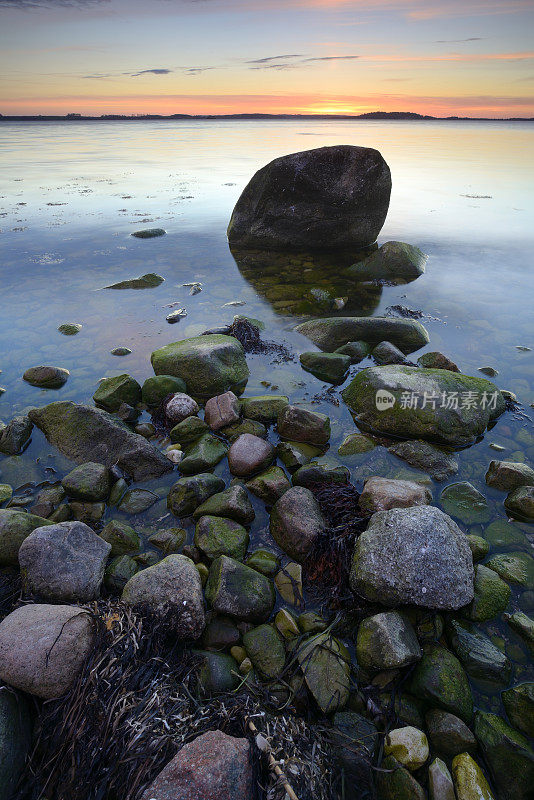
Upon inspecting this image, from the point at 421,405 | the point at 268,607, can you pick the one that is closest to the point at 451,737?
the point at 268,607

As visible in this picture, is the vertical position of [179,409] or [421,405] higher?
[421,405]

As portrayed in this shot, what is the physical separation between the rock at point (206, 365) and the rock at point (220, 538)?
2592 millimetres

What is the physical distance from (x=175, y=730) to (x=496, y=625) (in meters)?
2.35

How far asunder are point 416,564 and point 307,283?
27.4 ft

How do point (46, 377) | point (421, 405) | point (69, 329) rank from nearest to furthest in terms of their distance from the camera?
point (421, 405) < point (46, 377) < point (69, 329)

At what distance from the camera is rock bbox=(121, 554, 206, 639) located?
3.06m

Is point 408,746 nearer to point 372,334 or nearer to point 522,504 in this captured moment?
point 522,504

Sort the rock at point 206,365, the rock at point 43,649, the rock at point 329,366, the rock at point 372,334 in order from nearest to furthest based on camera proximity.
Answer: the rock at point 43,649, the rock at point 206,365, the rock at point 329,366, the rock at point 372,334

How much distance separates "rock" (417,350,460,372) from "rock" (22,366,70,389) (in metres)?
5.60

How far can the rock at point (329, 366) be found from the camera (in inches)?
262

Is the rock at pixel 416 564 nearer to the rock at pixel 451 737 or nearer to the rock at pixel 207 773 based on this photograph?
the rock at pixel 451 737

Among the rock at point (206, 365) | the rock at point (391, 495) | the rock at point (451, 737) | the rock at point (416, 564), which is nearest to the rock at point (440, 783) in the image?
the rock at point (451, 737)

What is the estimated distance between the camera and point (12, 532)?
3.62 metres

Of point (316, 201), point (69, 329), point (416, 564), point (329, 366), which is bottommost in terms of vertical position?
point (69, 329)
